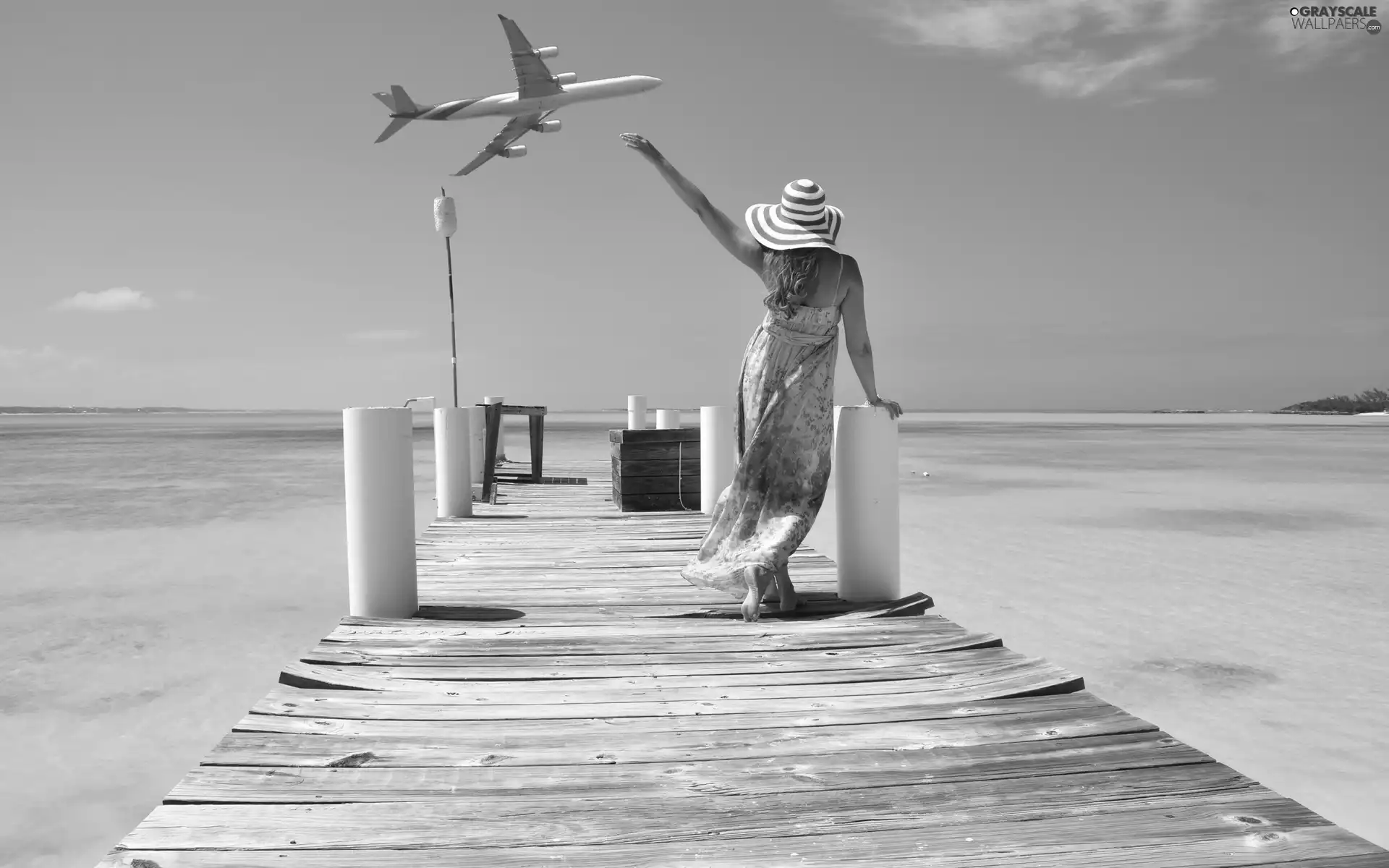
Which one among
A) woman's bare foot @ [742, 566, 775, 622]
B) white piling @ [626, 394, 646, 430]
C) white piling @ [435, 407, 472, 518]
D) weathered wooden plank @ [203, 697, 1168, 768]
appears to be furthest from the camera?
white piling @ [626, 394, 646, 430]

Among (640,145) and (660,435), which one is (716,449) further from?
(640,145)

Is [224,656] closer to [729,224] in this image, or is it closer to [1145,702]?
[729,224]

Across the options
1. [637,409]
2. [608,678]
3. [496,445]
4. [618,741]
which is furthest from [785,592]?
[637,409]

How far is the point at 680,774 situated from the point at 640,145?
99.0 inches

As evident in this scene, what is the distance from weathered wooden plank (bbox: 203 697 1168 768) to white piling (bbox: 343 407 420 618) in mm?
1276

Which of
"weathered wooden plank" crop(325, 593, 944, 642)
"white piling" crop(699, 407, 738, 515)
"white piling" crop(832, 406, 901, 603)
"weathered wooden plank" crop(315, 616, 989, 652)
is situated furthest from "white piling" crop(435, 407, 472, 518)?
"white piling" crop(832, 406, 901, 603)

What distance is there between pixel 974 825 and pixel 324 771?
1.55m

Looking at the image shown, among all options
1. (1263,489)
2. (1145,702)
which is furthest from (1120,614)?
(1263,489)

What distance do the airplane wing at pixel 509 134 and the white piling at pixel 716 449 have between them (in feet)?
66.0

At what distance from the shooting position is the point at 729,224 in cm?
381

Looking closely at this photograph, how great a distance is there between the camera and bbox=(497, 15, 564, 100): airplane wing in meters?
23.2

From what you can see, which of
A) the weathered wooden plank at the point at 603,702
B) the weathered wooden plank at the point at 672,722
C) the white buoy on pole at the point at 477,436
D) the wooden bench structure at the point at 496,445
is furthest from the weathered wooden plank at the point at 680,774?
the white buoy on pole at the point at 477,436

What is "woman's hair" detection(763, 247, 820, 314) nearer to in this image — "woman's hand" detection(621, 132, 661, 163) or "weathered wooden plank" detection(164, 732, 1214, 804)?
"woman's hand" detection(621, 132, 661, 163)

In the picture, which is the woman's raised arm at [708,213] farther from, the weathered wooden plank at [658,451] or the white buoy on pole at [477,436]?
the white buoy on pole at [477,436]
